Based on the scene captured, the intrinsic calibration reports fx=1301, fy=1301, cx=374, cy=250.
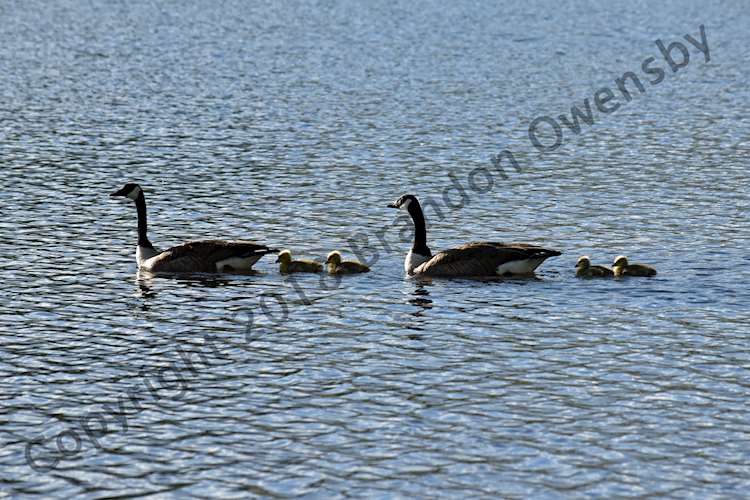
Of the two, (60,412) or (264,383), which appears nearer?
(60,412)

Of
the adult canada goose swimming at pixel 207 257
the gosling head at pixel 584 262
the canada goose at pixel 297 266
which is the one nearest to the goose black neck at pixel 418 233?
the canada goose at pixel 297 266

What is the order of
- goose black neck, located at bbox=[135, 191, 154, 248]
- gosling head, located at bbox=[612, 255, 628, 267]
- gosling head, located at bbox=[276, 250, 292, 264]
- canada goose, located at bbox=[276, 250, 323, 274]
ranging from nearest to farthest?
gosling head, located at bbox=[612, 255, 628, 267] → gosling head, located at bbox=[276, 250, 292, 264] → canada goose, located at bbox=[276, 250, 323, 274] → goose black neck, located at bbox=[135, 191, 154, 248]

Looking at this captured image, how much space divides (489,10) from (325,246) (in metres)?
75.4

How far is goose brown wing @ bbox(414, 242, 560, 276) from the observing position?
94.2 feet

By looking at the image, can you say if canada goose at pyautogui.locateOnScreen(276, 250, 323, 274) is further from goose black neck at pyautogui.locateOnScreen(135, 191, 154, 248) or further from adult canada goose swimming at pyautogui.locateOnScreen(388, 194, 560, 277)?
goose black neck at pyautogui.locateOnScreen(135, 191, 154, 248)

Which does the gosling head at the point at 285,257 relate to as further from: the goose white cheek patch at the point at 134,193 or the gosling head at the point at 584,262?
the gosling head at the point at 584,262

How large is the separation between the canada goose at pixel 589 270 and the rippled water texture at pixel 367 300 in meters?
0.76

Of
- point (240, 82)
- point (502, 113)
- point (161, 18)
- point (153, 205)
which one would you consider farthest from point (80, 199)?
point (161, 18)

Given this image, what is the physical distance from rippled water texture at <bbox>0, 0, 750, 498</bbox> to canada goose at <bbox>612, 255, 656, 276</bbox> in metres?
0.39

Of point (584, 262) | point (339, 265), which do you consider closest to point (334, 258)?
point (339, 265)

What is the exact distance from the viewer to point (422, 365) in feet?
74.2

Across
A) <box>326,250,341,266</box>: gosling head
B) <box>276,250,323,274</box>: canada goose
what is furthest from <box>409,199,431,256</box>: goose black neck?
<box>276,250,323,274</box>: canada goose

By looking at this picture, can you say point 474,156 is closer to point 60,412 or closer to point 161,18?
point 60,412

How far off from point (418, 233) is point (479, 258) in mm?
1945
